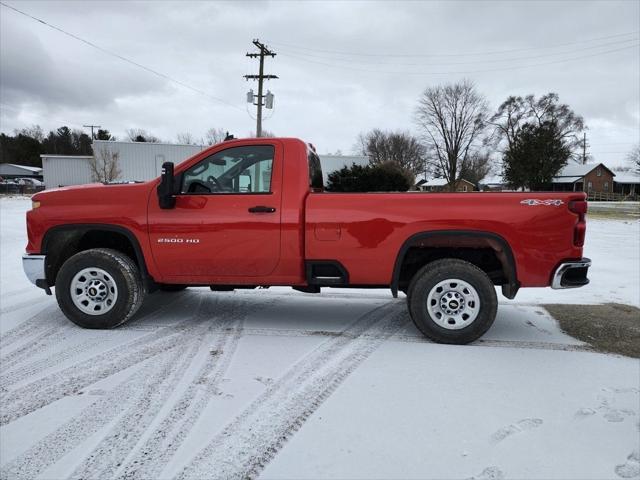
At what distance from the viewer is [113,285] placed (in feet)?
15.2

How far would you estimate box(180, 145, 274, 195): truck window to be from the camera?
14.9ft

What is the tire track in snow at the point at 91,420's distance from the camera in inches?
95.0

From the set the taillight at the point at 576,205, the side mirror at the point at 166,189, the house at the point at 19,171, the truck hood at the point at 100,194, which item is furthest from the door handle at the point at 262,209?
the house at the point at 19,171

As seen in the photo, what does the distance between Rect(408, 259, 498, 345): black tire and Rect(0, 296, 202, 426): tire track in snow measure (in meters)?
2.32

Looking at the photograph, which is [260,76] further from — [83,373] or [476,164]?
[476,164]

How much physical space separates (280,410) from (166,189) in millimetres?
2438

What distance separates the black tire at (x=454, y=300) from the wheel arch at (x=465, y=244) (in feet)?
0.61

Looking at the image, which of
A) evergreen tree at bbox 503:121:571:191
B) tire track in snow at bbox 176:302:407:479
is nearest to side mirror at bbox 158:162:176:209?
tire track in snow at bbox 176:302:407:479

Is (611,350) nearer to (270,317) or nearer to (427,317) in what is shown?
(427,317)

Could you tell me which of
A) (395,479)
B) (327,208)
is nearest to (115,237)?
(327,208)

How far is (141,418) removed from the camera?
2.86 m

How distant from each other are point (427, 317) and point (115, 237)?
342cm

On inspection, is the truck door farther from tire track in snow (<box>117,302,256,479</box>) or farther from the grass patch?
the grass patch

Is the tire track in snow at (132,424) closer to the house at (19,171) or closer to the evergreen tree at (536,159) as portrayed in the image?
the evergreen tree at (536,159)
